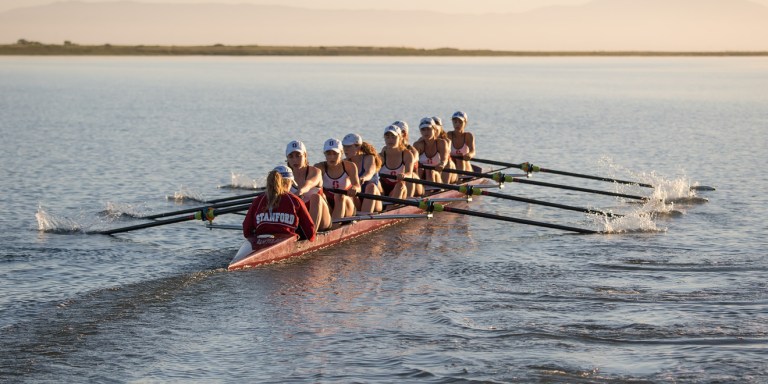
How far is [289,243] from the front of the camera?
47.4 ft

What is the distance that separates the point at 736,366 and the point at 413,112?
147 ft

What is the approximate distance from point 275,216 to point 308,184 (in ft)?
4.10

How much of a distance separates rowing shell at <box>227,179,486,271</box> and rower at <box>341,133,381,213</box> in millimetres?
288

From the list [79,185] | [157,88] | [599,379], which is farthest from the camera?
[157,88]

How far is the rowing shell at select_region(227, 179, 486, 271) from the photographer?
45.6ft

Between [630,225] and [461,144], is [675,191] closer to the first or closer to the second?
[630,225]

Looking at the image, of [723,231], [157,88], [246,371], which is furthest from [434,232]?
[157,88]

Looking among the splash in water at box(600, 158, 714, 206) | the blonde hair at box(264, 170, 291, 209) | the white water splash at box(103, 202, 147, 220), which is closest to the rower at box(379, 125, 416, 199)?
the white water splash at box(103, 202, 147, 220)

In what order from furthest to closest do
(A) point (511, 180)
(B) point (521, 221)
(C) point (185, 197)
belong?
(C) point (185, 197)
(A) point (511, 180)
(B) point (521, 221)

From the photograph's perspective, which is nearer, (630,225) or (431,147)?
(630,225)

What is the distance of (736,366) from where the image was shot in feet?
32.9

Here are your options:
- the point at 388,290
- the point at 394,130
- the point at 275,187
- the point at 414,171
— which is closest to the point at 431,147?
the point at 414,171

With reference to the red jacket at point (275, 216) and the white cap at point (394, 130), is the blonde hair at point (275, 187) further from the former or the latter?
the white cap at point (394, 130)

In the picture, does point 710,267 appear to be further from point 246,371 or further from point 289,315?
point 246,371
